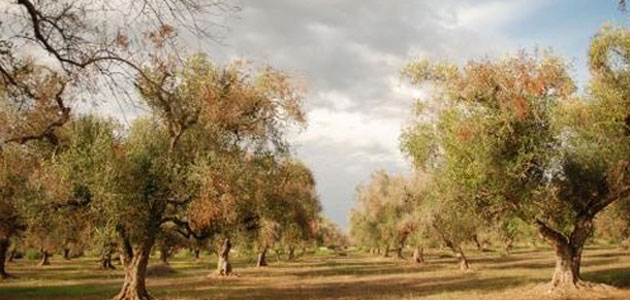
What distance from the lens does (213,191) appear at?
91.6 ft

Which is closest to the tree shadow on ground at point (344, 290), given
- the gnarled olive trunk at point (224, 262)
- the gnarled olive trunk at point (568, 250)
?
the gnarled olive trunk at point (568, 250)

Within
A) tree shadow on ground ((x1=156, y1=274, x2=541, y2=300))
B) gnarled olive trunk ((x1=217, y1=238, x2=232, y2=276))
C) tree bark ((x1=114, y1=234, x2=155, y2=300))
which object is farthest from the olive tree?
gnarled olive trunk ((x1=217, y1=238, x2=232, y2=276))

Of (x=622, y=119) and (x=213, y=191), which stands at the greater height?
(x=622, y=119)

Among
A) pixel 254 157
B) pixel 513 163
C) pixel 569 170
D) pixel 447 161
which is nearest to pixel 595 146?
pixel 569 170

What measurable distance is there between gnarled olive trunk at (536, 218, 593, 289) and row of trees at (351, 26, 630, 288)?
5cm

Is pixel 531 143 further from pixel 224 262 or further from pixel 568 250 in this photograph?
pixel 224 262

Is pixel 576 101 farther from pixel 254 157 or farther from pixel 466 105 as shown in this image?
pixel 254 157

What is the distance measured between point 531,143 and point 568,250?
6725 millimetres

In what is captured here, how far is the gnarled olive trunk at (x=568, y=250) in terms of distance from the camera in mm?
32062

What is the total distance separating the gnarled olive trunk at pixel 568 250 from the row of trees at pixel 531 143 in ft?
0.17

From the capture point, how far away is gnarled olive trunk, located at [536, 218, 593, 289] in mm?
32062

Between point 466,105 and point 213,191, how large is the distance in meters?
13.5

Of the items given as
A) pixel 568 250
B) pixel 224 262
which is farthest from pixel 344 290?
pixel 224 262

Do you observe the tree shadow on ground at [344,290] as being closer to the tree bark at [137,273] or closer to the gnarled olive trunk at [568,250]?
the gnarled olive trunk at [568,250]
